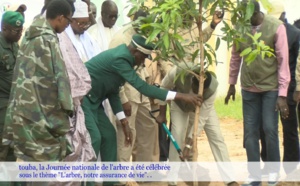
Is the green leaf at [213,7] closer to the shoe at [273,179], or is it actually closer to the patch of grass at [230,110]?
the shoe at [273,179]

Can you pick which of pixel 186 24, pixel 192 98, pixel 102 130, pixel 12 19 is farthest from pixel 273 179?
pixel 12 19

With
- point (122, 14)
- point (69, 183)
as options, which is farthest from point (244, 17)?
point (122, 14)

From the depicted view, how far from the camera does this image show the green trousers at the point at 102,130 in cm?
917

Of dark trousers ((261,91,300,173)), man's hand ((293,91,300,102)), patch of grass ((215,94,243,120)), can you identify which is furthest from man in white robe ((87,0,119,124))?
patch of grass ((215,94,243,120))

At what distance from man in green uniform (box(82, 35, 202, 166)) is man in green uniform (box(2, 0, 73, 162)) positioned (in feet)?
4.25

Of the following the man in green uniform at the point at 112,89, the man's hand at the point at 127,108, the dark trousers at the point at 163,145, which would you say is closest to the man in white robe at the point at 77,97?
the man in green uniform at the point at 112,89

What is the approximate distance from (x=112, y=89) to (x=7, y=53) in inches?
44.3

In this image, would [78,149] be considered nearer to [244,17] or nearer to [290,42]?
[244,17]

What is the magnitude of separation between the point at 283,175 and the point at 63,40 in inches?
143

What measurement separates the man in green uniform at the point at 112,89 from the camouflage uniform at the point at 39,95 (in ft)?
4.31

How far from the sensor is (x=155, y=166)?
11047 millimetres

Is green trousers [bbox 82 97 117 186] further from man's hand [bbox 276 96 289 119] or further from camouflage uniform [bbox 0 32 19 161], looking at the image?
man's hand [bbox 276 96 289 119]

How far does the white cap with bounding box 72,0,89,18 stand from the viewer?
9.43m

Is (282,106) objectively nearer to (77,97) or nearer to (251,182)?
(251,182)
